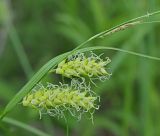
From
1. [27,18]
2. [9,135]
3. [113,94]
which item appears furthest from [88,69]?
[27,18]

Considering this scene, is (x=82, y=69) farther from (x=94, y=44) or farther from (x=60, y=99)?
(x=94, y=44)

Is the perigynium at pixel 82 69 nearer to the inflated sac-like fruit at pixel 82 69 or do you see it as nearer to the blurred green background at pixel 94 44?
the inflated sac-like fruit at pixel 82 69

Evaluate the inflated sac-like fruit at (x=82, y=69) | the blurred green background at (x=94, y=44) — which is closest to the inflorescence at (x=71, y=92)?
the inflated sac-like fruit at (x=82, y=69)

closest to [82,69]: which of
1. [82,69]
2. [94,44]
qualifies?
[82,69]

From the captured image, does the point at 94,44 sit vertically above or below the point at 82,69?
above

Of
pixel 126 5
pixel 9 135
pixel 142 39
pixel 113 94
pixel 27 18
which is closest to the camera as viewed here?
pixel 9 135

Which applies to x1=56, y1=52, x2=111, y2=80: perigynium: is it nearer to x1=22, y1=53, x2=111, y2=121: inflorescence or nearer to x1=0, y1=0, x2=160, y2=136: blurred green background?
x1=22, y1=53, x2=111, y2=121: inflorescence

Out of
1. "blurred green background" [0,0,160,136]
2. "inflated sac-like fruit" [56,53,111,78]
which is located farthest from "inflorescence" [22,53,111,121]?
"blurred green background" [0,0,160,136]

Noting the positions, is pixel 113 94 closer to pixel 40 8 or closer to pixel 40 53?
pixel 40 53
